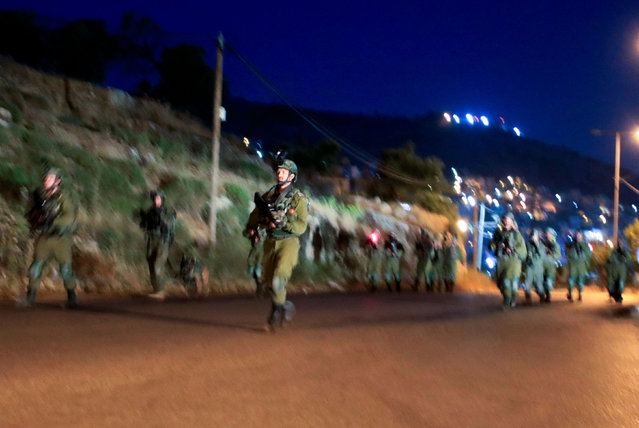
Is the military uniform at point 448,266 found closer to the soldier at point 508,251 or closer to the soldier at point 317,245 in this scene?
the soldier at point 317,245

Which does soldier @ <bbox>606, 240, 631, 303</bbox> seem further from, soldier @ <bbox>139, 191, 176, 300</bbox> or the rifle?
the rifle

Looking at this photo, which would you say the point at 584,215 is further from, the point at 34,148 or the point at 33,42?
the point at 34,148

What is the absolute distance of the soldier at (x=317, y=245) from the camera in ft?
74.7

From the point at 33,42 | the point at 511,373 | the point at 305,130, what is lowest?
the point at 511,373

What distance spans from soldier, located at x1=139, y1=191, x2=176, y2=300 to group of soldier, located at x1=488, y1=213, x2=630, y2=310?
19.5ft

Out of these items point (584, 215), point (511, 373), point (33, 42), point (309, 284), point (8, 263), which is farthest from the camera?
point (584, 215)

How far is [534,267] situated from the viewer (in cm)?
1470

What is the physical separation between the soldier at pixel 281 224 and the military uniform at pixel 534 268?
8.49 m

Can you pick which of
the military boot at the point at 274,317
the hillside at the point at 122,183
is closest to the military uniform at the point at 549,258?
the hillside at the point at 122,183

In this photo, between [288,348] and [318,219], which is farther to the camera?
[318,219]

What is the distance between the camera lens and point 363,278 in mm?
23188

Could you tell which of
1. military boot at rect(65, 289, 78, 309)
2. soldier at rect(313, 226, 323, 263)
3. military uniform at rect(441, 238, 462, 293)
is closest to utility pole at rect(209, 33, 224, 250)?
soldier at rect(313, 226, 323, 263)

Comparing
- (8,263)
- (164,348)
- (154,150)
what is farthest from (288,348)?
(154,150)

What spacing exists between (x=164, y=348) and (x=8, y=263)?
702 cm
